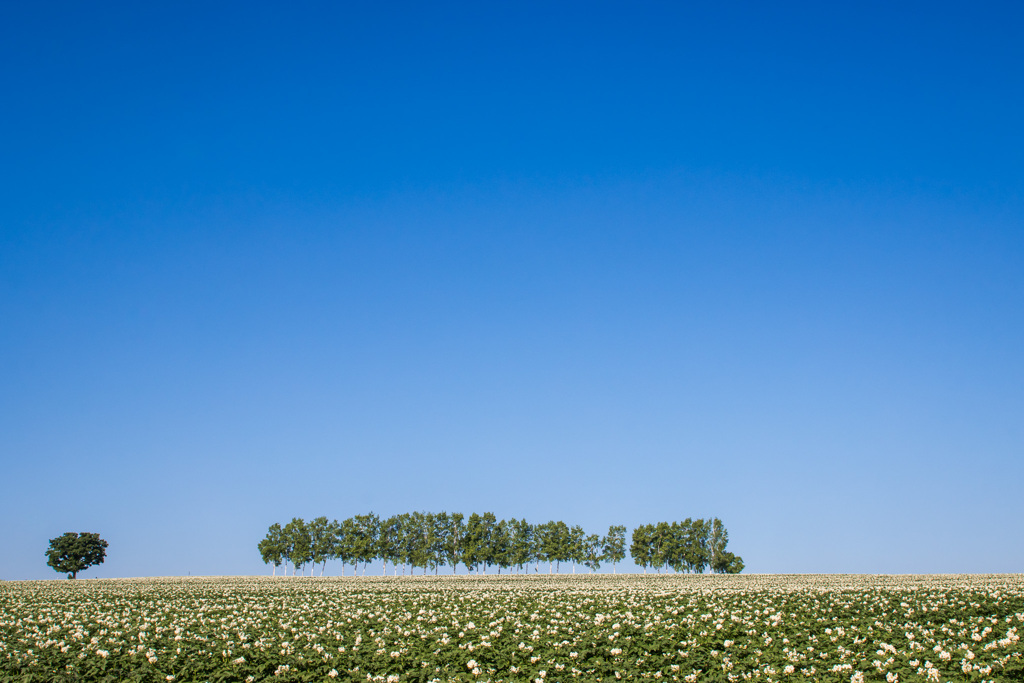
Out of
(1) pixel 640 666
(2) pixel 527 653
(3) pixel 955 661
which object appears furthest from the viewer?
(2) pixel 527 653

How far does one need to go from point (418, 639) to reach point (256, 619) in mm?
10109

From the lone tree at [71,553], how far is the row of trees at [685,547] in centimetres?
10600

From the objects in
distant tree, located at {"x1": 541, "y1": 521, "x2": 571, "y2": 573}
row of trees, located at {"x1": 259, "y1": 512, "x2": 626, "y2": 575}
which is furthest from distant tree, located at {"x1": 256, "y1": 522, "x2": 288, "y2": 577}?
distant tree, located at {"x1": 541, "y1": 521, "x2": 571, "y2": 573}

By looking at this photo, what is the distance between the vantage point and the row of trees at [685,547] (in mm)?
131000

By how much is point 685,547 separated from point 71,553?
117903 mm

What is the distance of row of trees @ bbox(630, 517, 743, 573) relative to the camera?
131 metres

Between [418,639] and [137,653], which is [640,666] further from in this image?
[137,653]

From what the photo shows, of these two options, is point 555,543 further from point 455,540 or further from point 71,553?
point 71,553

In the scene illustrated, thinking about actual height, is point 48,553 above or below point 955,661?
below

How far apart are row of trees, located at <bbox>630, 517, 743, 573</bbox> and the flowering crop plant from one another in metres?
107

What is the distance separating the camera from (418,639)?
20.0m

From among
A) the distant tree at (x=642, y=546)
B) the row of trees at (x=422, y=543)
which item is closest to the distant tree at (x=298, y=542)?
the row of trees at (x=422, y=543)

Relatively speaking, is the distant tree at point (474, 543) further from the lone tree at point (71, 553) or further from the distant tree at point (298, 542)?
the lone tree at point (71, 553)

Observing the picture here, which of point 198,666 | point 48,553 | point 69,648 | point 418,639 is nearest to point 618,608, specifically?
point 418,639
